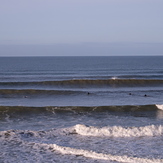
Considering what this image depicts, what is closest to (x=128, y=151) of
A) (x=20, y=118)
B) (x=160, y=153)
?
(x=160, y=153)

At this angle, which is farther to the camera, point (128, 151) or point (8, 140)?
point (8, 140)

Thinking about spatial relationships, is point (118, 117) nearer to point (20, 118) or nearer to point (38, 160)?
point (20, 118)

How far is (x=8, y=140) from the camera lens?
40.5 feet

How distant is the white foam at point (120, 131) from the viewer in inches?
516

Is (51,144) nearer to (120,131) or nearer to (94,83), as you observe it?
(120,131)

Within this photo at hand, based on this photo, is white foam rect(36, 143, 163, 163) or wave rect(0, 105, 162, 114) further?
wave rect(0, 105, 162, 114)

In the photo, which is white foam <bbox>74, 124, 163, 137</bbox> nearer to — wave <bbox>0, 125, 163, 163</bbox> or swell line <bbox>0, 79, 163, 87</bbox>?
wave <bbox>0, 125, 163, 163</bbox>

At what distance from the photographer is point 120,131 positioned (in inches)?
525

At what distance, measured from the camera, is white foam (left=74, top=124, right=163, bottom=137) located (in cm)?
1312

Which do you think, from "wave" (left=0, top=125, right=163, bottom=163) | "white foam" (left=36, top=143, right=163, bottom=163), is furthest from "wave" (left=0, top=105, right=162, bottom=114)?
"white foam" (left=36, top=143, right=163, bottom=163)

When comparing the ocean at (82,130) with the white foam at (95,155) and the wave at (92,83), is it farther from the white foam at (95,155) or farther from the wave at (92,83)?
the wave at (92,83)

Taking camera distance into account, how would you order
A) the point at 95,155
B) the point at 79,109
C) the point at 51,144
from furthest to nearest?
the point at 79,109, the point at 51,144, the point at 95,155

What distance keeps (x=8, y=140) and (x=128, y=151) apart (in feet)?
14.9

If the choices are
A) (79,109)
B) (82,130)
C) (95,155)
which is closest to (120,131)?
(82,130)
